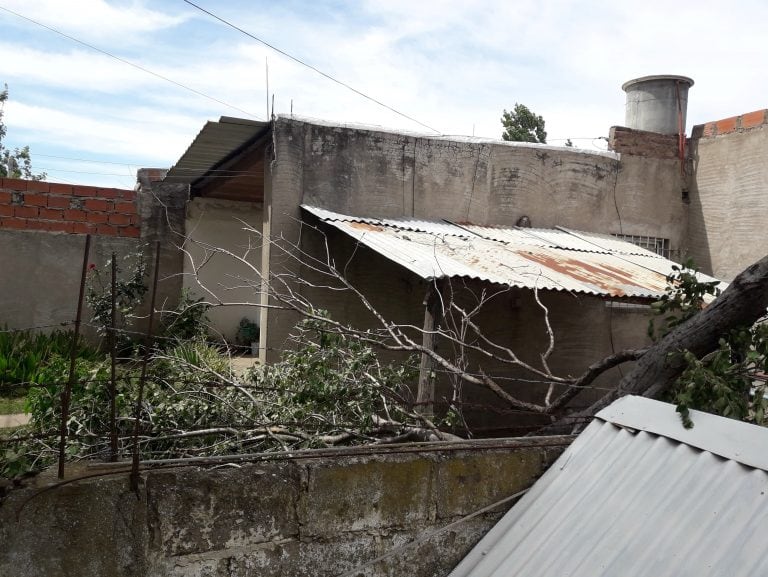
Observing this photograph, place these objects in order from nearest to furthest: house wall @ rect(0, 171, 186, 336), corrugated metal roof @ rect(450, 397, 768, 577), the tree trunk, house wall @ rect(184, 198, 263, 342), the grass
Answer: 1. corrugated metal roof @ rect(450, 397, 768, 577)
2. the tree trunk
3. the grass
4. house wall @ rect(0, 171, 186, 336)
5. house wall @ rect(184, 198, 263, 342)

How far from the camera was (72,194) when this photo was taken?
1012 cm

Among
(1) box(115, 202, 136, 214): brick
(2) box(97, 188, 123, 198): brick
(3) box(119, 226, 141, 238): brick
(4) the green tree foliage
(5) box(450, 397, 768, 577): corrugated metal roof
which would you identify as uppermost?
(2) box(97, 188, 123, 198): brick

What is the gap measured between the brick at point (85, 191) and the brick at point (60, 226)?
46cm

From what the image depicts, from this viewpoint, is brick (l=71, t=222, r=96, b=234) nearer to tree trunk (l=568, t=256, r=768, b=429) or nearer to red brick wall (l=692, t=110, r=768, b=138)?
tree trunk (l=568, t=256, r=768, b=429)

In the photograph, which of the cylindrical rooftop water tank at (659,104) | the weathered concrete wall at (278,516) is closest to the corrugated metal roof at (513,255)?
the cylindrical rooftop water tank at (659,104)

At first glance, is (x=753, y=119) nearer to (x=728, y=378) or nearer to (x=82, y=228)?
(x=728, y=378)

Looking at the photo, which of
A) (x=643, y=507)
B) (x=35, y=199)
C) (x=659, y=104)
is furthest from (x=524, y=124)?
(x=643, y=507)

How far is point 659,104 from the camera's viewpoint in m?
11.3

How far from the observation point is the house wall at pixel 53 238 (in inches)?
380

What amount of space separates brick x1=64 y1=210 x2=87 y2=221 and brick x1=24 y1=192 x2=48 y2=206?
29cm

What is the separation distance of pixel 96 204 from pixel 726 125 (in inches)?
359

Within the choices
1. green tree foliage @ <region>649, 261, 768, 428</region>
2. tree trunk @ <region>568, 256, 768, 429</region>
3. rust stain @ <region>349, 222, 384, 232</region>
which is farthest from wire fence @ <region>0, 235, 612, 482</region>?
rust stain @ <region>349, 222, 384, 232</region>

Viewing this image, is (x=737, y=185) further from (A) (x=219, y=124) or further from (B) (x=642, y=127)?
(A) (x=219, y=124)

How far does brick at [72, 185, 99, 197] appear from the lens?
33.4ft
